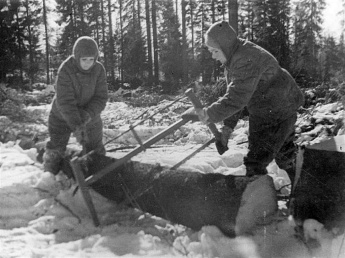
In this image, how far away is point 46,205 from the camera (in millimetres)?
3615

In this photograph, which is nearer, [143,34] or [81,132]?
[81,132]

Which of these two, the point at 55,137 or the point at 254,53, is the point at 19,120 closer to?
the point at 55,137

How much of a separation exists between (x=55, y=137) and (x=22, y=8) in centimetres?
2323

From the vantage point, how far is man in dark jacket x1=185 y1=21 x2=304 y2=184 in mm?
2859

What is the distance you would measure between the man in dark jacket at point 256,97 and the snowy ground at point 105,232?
2.12 feet

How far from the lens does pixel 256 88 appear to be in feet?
10.1

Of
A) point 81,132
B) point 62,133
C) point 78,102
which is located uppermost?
point 78,102

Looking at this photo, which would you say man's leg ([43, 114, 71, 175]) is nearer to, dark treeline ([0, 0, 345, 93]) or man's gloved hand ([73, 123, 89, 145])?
man's gloved hand ([73, 123, 89, 145])

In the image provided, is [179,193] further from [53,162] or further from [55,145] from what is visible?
[55,145]

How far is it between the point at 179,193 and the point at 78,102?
2.15 meters

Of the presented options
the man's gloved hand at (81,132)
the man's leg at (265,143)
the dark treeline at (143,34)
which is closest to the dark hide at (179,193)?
the man's leg at (265,143)

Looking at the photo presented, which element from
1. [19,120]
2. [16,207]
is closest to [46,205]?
[16,207]

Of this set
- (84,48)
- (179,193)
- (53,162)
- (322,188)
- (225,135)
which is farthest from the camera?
(53,162)

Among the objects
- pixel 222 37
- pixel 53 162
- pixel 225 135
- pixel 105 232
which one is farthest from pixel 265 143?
pixel 53 162
